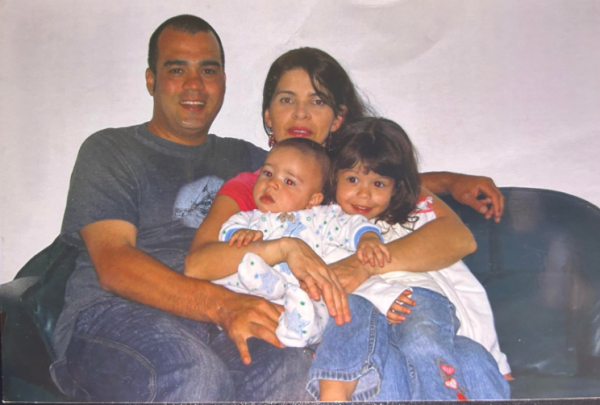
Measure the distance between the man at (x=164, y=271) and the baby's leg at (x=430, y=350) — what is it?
28cm

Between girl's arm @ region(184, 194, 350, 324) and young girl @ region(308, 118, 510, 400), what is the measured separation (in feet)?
0.27

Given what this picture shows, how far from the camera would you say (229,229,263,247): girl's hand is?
1.75 meters

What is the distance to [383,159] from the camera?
1979 mm

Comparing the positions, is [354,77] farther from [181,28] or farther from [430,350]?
[430,350]

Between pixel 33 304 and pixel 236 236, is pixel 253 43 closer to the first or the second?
pixel 236 236

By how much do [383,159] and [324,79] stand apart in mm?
425

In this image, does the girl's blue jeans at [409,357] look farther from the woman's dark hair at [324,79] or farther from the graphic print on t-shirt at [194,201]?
the woman's dark hair at [324,79]

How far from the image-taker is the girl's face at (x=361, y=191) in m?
1.94

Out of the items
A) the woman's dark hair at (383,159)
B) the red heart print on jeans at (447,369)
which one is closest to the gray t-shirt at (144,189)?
the woman's dark hair at (383,159)

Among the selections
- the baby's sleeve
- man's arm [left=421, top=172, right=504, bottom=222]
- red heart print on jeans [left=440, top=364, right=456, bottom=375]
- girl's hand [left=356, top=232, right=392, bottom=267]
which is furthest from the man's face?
red heart print on jeans [left=440, top=364, right=456, bottom=375]

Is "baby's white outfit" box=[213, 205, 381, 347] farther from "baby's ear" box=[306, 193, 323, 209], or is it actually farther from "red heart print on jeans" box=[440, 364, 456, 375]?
"red heart print on jeans" box=[440, 364, 456, 375]

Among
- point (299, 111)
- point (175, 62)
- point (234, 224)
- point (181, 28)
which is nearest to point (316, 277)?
point (234, 224)

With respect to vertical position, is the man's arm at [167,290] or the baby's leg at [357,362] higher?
the man's arm at [167,290]

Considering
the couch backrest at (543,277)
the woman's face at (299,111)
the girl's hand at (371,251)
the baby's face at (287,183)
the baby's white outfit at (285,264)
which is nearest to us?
the baby's white outfit at (285,264)
